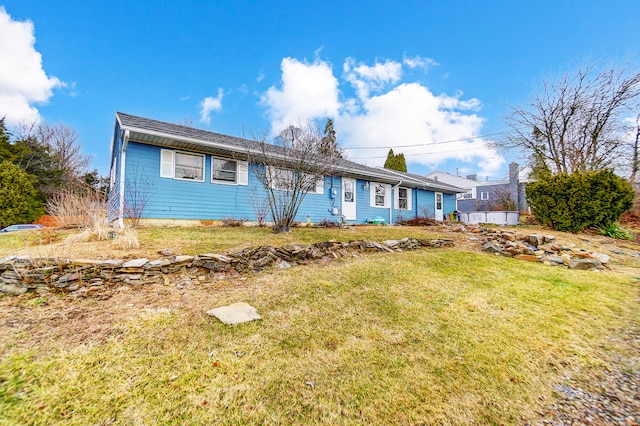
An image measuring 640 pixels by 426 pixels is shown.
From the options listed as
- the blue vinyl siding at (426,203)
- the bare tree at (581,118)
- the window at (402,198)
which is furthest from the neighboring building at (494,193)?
the window at (402,198)

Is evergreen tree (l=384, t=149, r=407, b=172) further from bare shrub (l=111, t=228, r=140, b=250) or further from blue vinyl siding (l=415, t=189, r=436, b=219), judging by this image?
bare shrub (l=111, t=228, r=140, b=250)

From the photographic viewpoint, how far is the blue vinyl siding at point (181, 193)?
739 centimetres

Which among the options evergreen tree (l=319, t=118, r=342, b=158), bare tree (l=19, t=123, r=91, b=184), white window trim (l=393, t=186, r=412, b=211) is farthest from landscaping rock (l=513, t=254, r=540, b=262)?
bare tree (l=19, t=123, r=91, b=184)

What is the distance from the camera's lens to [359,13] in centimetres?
881

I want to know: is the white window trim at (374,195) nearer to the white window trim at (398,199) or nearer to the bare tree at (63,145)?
the white window trim at (398,199)

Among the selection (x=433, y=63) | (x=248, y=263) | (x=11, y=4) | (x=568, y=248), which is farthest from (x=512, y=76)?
(x=11, y=4)

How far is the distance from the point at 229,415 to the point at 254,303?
1.49 m

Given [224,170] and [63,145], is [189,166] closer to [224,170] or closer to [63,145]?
[224,170]

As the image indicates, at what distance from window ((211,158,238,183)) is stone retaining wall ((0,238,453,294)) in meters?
5.17

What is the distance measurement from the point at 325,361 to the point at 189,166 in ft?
26.6

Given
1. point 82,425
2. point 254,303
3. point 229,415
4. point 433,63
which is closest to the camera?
point 82,425

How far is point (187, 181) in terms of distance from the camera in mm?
8117

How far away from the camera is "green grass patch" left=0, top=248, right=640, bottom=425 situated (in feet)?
4.95

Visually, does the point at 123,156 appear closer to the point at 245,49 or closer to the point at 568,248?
the point at 245,49
